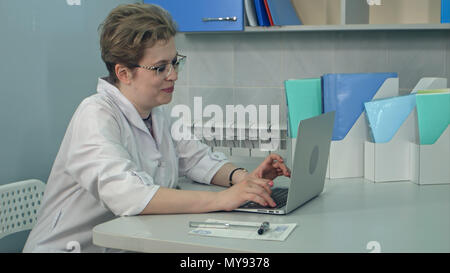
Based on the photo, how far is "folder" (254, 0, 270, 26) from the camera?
2648mm

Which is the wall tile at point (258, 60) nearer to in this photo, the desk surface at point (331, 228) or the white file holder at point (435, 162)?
the white file holder at point (435, 162)

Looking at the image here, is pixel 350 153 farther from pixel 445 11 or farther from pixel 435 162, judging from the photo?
pixel 445 11

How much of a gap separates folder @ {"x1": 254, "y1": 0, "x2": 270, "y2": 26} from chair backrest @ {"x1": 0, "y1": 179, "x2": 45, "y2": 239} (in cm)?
137

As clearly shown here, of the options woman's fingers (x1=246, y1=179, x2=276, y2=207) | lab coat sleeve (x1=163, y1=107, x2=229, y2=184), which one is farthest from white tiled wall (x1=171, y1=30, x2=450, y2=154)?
woman's fingers (x1=246, y1=179, x2=276, y2=207)

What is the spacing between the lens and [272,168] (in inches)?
66.5

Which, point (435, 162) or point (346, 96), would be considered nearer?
point (435, 162)

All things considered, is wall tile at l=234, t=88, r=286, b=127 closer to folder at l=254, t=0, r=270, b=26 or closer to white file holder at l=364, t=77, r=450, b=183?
folder at l=254, t=0, r=270, b=26

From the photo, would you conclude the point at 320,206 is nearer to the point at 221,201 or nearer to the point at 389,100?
the point at 221,201

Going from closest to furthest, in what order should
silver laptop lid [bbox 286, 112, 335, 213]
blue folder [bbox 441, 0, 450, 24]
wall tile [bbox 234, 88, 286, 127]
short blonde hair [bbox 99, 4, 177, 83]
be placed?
silver laptop lid [bbox 286, 112, 335, 213] < short blonde hair [bbox 99, 4, 177, 83] < blue folder [bbox 441, 0, 450, 24] < wall tile [bbox 234, 88, 286, 127]

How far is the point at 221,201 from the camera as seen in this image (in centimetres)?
141

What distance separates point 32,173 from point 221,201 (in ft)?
3.39

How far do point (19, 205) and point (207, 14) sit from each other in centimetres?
135

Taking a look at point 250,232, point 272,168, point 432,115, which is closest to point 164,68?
point 272,168
